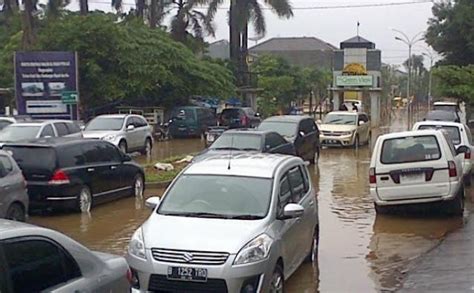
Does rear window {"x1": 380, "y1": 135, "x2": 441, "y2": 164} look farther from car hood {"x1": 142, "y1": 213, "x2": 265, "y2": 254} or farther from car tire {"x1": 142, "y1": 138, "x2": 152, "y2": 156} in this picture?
car tire {"x1": 142, "y1": 138, "x2": 152, "y2": 156}

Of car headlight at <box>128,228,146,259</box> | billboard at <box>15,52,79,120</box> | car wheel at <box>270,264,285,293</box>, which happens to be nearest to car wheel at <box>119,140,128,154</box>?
billboard at <box>15,52,79,120</box>

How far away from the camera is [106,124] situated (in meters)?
30.8

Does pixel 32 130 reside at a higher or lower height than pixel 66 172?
higher

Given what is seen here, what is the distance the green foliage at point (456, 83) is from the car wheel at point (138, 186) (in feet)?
42.5

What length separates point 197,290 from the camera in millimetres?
8344

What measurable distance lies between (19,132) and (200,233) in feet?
57.5

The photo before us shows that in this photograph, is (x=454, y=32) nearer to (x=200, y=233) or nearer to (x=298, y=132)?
(x=298, y=132)

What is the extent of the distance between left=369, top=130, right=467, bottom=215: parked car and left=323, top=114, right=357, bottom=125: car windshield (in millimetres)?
21905

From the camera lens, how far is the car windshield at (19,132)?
79.9 ft

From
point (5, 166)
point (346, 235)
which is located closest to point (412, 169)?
point (346, 235)

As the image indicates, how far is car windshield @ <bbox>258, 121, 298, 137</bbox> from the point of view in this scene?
26.8 meters

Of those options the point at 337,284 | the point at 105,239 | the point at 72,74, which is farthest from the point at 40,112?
the point at 337,284

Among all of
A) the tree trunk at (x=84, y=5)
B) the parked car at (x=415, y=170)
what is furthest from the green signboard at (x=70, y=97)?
the parked car at (x=415, y=170)

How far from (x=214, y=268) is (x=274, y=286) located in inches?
35.5
